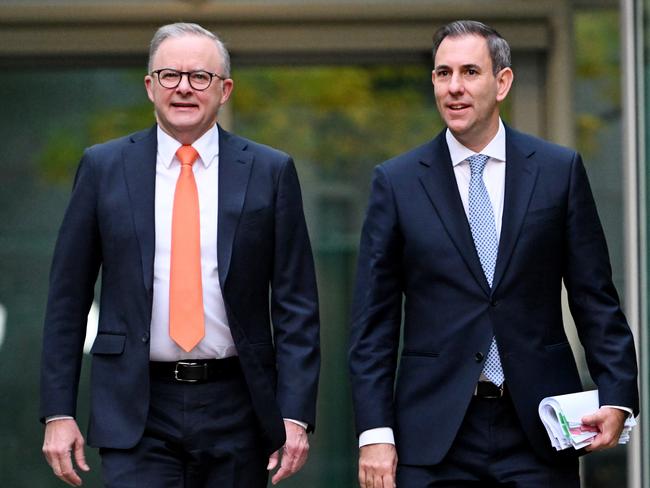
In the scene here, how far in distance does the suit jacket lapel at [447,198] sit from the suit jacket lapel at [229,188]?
59cm

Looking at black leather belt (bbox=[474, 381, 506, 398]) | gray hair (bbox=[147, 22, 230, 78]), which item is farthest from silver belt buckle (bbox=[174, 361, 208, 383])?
gray hair (bbox=[147, 22, 230, 78])

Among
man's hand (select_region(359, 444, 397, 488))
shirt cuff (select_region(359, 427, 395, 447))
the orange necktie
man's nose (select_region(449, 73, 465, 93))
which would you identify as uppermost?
man's nose (select_region(449, 73, 465, 93))

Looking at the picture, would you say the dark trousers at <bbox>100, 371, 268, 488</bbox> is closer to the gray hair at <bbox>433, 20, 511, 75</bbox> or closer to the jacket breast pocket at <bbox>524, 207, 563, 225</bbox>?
the jacket breast pocket at <bbox>524, 207, 563, 225</bbox>

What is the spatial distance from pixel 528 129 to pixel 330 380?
6.10ft

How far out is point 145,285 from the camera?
509 centimetres

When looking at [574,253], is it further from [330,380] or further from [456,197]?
[330,380]

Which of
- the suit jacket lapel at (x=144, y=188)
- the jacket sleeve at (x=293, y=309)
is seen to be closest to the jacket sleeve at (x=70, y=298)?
the suit jacket lapel at (x=144, y=188)

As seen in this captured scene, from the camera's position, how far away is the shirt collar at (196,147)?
5.29 metres

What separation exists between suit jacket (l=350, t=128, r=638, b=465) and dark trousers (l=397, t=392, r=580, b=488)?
4 centimetres

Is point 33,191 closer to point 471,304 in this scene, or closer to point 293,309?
point 293,309

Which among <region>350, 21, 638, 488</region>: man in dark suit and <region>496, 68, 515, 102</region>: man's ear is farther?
<region>496, 68, 515, 102</region>: man's ear

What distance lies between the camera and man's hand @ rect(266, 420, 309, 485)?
5137 mm

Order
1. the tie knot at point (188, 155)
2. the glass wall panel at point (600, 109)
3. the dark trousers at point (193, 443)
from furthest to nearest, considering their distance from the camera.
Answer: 1. the glass wall panel at point (600, 109)
2. the tie knot at point (188, 155)
3. the dark trousers at point (193, 443)

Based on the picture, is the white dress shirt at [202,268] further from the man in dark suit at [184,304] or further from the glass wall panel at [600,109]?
the glass wall panel at [600,109]
